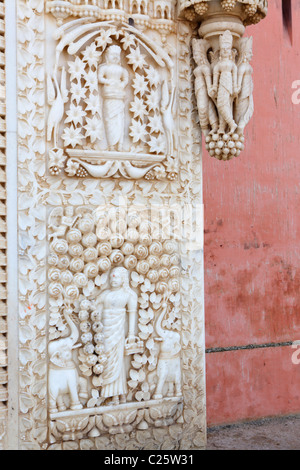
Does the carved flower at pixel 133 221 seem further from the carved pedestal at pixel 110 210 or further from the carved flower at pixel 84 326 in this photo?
the carved flower at pixel 84 326

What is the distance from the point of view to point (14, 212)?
3.54 m

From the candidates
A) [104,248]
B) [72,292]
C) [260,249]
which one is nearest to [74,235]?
[104,248]

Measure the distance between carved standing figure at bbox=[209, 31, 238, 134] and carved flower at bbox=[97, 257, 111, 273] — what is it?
1.00m

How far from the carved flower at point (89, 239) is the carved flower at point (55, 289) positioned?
10.8 inches

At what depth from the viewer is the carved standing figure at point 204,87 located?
393 centimetres

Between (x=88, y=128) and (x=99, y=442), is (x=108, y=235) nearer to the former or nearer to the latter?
(x=88, y=128)

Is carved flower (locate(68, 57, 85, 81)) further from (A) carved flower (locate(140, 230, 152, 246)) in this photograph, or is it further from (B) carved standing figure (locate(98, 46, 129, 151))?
(A) carved flower (locate(140, 230, 152, 246))

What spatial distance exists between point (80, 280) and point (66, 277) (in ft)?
0.27

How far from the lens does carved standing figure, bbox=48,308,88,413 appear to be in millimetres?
3613

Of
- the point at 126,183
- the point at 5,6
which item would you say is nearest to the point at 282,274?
the point at 126,183

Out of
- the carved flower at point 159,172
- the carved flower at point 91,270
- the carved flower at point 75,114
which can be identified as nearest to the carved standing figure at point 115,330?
the carved flower at point 91,270

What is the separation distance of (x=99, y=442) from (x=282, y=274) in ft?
7.22

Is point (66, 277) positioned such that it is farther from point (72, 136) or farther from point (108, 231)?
point (72, 136)

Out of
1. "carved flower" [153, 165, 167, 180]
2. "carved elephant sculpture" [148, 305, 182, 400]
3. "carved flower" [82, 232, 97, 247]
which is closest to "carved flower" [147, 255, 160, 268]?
"carved elephant sculpture" [148, 305, 182, 400]
